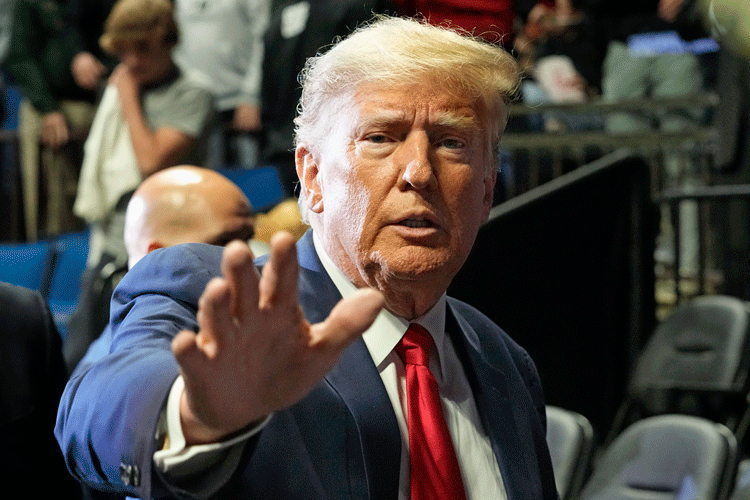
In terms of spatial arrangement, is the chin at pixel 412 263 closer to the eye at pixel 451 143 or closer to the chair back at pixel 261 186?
the eye at pixel 451 143

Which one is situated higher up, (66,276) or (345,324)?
(345,324)

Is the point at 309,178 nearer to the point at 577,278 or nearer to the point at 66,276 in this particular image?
the point at 577,278

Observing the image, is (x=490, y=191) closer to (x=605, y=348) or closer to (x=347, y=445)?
(x=347, y=445)

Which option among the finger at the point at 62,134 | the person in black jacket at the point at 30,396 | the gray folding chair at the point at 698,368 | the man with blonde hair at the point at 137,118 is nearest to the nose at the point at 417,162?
the person in black jacket at the point at 30,396

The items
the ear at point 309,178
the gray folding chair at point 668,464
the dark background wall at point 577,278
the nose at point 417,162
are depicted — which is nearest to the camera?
the nose at point 417,162

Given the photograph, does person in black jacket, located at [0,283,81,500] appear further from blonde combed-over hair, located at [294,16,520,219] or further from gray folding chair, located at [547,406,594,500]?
gray folding chair, located at [547,406,594,500]

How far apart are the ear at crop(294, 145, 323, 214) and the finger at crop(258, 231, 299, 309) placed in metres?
0.59

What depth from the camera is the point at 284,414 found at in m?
1.25

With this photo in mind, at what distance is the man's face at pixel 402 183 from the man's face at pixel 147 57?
8.91 ft

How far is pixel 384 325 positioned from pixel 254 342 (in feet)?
1.74

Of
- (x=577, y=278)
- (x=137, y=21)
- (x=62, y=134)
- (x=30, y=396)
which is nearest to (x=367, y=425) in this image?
(x=30, y=396)

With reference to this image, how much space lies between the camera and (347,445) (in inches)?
50.4

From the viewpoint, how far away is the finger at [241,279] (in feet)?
2.92

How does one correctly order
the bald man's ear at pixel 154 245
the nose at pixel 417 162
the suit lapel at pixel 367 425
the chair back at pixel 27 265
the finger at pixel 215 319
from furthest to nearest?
the chair back at pixel 27 265 < the bald man's ear at pixel 154 245 < the nose at pixel 417 162 < the suit lapel at pixel 367 425 < the finger at pixel 215 319
